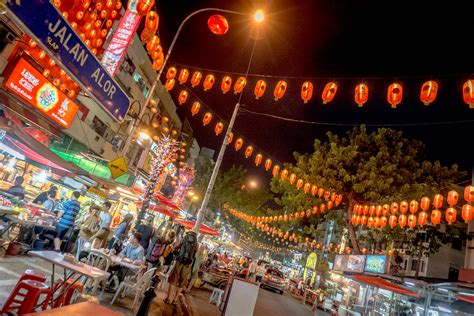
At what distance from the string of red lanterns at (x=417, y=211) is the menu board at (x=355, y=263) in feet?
11.8

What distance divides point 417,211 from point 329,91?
39.3 feet

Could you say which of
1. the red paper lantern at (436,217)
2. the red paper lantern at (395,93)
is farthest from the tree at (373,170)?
the red paper lantern at (395,93)

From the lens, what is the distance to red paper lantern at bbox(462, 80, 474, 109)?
8.29m

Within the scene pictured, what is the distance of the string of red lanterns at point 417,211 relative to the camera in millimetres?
13148

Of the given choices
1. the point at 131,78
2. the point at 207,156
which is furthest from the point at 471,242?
the point at 207,156

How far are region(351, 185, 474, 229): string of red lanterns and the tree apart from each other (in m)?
0.68

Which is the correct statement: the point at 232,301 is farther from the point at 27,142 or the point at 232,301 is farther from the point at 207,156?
the point at 207,156

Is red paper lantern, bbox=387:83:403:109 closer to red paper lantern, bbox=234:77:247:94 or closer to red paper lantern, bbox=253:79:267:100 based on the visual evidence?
red paper lantern, bbox=253:79:267:100

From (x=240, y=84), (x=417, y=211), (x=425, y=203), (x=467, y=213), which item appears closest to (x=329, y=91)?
(x=240, y=84)

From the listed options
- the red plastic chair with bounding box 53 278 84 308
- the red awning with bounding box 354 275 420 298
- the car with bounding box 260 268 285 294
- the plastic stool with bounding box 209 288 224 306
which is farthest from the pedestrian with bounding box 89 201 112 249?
the car with bounding box 260 268 285 294

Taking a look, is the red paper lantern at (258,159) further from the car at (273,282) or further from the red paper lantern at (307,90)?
the car at (273,282)

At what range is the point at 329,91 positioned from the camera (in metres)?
11.2

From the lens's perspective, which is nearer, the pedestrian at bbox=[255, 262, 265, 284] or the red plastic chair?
the red plastic chair

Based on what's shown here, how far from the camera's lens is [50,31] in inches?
131
